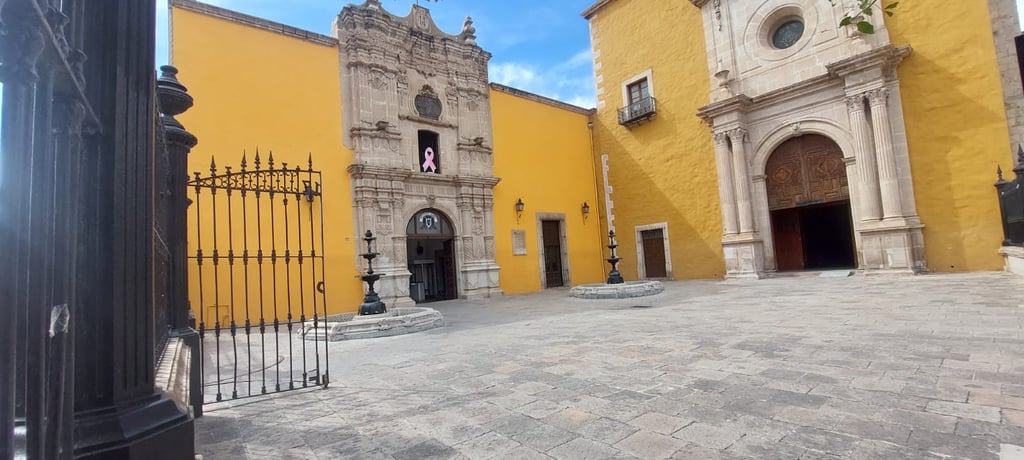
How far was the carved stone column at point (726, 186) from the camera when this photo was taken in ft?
42.0

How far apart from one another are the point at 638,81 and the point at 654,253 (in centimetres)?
578

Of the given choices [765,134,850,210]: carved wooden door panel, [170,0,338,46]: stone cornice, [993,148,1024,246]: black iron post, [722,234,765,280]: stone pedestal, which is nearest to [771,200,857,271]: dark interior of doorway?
[765,134,850,210]: carved wooden door panel

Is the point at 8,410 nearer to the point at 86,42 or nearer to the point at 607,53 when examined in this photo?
the point at 86,42

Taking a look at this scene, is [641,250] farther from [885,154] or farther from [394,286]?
[394,286]

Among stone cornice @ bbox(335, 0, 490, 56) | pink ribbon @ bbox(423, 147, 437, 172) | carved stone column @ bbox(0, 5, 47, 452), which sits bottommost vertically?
carved stone column @ bbox(0, 5, 47, 452)

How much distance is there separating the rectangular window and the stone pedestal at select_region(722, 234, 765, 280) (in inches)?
219

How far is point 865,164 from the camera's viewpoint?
34.5 ft

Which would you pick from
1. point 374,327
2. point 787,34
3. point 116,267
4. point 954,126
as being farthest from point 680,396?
point 787,34

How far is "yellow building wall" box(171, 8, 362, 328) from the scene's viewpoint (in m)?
9.13

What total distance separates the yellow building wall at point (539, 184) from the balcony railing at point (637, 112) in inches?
66.2

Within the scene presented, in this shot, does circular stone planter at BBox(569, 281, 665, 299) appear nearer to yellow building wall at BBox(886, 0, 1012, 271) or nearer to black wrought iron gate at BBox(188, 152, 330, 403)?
black wrought iron gate at BBox(188, 152, 330, 403)

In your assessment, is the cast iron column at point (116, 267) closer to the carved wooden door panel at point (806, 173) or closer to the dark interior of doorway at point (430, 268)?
the dark interior of doorway at point (430, 268)

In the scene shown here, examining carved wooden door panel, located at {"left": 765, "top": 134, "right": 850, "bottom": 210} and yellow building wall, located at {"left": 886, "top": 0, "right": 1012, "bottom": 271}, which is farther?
carved wooden door panel, located at {"left": 765, "top": 134, "right": 850, "bottom": 210}

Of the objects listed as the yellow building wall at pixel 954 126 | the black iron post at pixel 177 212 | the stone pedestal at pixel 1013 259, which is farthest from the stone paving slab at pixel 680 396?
the yellow building wall at pixel 954 126
